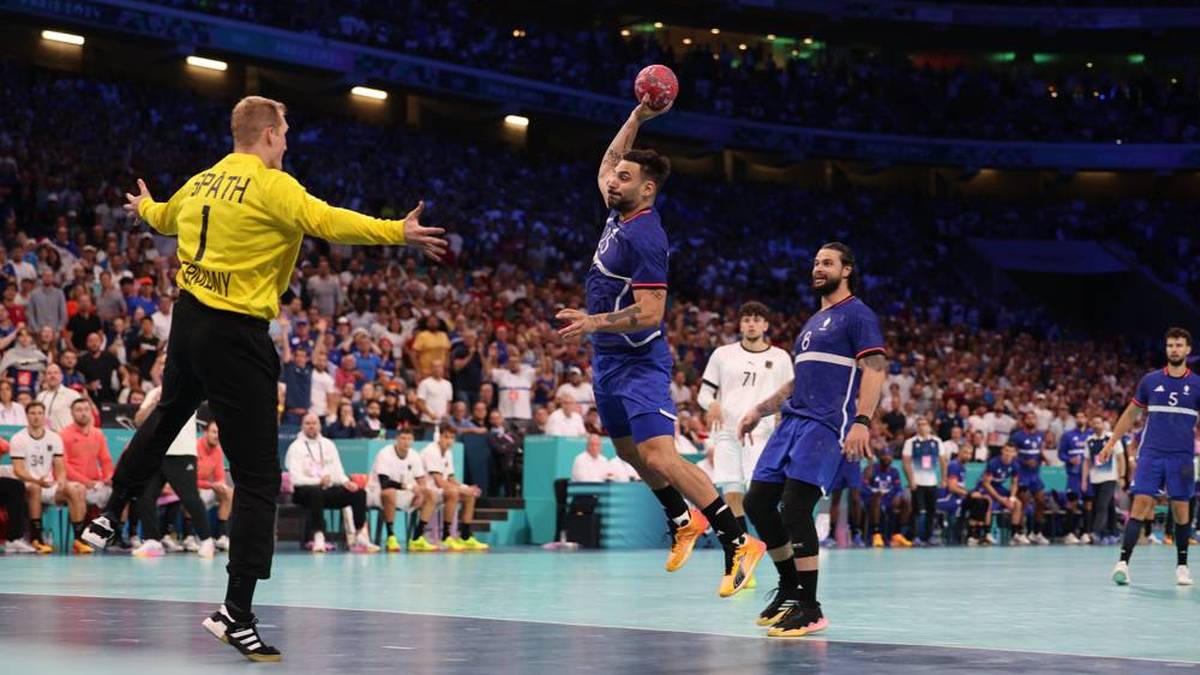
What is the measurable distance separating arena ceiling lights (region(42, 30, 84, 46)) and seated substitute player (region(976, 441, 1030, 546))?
2297 cm

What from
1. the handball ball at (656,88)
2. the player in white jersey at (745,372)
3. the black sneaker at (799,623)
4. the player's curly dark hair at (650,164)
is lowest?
the black sneaker at (799,623)

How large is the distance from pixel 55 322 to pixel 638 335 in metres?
12.7

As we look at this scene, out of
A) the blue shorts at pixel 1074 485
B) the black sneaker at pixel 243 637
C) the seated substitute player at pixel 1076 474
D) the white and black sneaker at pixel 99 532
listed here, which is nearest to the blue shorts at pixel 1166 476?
the black sneaker at pixel 243 637

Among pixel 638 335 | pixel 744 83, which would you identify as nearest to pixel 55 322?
pixel 638 335

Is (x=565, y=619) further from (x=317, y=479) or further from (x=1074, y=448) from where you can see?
(x=1074, y=448)

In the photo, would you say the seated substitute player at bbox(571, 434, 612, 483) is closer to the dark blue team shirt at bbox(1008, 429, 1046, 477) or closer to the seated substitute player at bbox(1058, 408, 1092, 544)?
the dark blue team shirt at bbox(1008, 429, 1046, 477)

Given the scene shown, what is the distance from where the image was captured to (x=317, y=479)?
18922 millimetres

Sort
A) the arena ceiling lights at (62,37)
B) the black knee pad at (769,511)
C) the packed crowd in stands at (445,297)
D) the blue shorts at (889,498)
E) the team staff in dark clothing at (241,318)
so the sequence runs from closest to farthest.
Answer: the team staff in dark clothing at (241,318)
the black knee pad at (769,511)
the packed crowd in stands at (445,297)
the blue shorts at (889,498)
the arena ceiling lights at (62,37)

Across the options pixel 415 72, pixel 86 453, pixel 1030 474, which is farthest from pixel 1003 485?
pixel 415 72

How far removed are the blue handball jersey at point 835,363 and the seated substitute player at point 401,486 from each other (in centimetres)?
1060

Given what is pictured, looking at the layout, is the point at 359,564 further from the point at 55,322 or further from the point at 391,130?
the point at 391,130

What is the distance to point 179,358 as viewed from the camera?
7477 millimetres

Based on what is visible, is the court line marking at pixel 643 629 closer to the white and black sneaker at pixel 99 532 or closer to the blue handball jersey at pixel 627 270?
the blue handball jersey at pixel 627 270

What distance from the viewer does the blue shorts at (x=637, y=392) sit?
9.65 m
